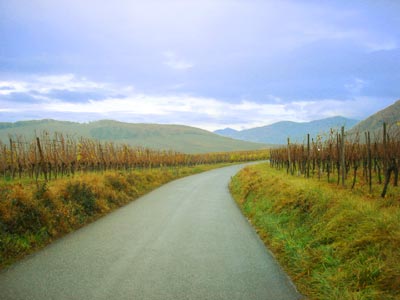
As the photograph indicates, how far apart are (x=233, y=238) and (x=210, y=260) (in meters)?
1.91

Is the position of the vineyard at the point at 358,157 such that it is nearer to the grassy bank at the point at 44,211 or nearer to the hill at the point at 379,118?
the grassy bank at the point at 44,211

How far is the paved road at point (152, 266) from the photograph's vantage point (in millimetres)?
4527

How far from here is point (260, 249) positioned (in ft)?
22.5

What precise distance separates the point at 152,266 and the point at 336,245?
339 cm

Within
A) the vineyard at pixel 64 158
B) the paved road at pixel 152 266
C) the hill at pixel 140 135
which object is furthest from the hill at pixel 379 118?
the hill at pixel 140 135

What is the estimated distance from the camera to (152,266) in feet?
18.3

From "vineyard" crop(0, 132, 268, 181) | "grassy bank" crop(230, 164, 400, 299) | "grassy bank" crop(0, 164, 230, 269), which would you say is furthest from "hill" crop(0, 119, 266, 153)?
"grassy bank" crop(230, 164, 400, 299)

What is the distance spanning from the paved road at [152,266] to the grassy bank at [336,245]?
41cm

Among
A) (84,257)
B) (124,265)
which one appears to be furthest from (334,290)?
(84,257)

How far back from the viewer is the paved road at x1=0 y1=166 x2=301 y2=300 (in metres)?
4.53

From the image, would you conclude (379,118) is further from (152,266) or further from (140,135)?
(140,135)

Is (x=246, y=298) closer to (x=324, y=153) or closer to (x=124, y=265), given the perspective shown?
(x=124, y=265)

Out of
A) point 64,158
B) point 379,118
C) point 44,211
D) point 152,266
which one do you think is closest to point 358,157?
point 152,266

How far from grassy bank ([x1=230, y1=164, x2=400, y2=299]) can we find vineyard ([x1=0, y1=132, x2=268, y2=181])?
1119cm
